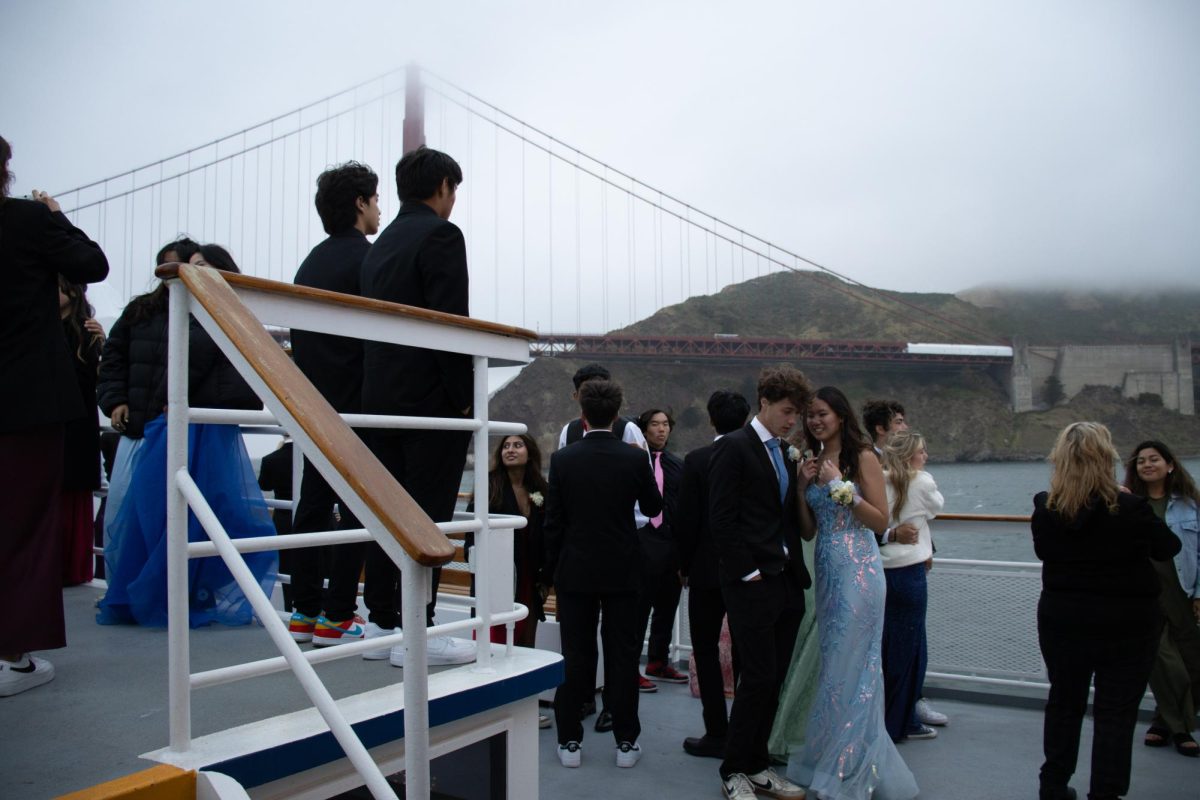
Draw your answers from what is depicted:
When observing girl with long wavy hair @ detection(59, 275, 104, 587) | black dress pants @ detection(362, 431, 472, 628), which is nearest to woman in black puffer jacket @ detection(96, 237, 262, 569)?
girl with long wavy hair @ detection(59, 275, 104, 587)

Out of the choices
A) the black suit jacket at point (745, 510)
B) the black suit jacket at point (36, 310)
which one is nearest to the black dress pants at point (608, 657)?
the black suit jacket at point (745, 510)

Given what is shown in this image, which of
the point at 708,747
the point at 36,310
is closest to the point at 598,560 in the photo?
the point at 708,747

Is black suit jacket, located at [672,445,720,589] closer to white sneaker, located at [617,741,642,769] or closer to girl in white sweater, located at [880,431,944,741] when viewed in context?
white sneaker, located at [617,741,642,769]

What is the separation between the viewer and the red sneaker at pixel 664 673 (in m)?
4.98

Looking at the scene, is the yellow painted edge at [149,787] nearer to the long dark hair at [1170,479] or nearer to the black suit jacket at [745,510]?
the black suit jacket at [745,510]

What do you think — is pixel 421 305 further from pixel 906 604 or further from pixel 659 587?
pixel 659 587

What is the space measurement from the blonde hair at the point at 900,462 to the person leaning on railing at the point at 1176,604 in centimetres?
94

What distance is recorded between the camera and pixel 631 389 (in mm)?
23016

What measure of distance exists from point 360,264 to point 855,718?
2214mm

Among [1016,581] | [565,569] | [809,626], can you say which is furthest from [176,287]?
[1016,581]

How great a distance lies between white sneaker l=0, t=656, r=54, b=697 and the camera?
1.96 m

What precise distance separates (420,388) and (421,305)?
0.22 meters

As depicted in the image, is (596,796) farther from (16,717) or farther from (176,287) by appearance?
(176,287)

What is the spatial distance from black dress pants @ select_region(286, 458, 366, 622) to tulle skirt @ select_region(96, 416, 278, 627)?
1.42ft
